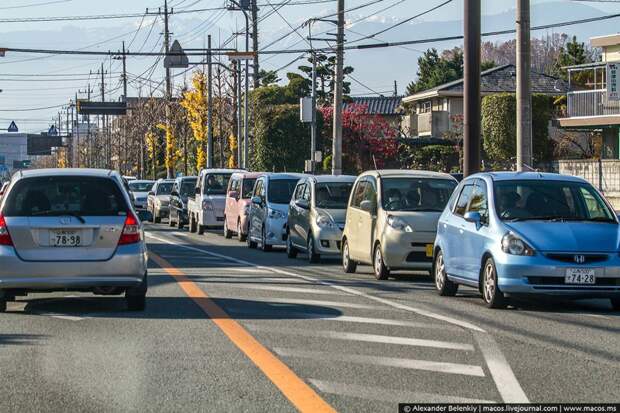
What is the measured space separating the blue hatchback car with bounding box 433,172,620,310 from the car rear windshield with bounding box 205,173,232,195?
2083 cm

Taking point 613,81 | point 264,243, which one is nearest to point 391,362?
point 264,243

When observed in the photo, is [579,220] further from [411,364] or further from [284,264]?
[284,264]

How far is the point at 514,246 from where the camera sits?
1442 cm

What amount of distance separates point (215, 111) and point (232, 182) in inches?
1783

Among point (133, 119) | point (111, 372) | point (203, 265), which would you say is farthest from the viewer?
point (133, 119)

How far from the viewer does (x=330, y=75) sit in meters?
88.1

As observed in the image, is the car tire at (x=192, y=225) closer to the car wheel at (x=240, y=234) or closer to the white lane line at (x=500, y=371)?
the car wheel at (x=240, y=234)

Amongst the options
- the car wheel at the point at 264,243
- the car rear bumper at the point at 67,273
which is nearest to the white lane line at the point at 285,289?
the car rear bumper at the point at 67,273

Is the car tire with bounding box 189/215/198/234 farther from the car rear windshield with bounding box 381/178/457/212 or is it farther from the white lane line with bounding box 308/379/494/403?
the white lane line with bounding box 308/379/494/403

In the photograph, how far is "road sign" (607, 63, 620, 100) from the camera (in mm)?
45344

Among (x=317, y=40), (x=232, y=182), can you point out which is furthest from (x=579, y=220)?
(x=317, y=40)

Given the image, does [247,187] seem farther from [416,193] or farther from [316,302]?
[316,302]

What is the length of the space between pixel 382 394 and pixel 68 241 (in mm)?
6139

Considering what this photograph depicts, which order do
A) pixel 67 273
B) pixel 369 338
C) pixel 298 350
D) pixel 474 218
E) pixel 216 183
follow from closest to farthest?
pixel 298 350
pixel 369 338
pixel 67 273
pixel 474 218
pixel 216 183
